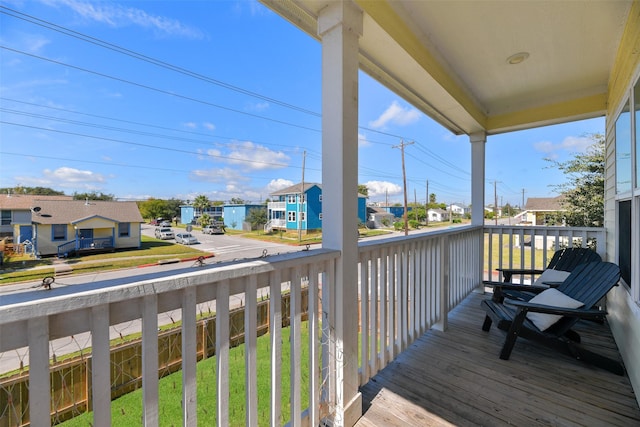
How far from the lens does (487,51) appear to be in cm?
246

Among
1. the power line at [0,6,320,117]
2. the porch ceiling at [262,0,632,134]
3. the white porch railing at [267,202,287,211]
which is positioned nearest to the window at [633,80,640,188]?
the porch ceiling at [262,0,632,134]

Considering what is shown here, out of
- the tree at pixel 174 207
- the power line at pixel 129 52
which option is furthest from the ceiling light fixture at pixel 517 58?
the tree at pixel 174 207

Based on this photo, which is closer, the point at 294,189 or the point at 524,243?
the point at 294,189

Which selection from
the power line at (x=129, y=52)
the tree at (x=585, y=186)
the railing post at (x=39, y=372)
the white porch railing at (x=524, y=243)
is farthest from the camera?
the tree at (x=585, y=186)

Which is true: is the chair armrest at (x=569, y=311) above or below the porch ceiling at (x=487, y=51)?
below

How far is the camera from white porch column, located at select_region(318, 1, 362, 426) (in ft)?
4.98

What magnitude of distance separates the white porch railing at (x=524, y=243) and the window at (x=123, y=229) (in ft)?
13.2

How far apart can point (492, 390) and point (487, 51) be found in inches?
109

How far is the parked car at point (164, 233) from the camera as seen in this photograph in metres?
1.22

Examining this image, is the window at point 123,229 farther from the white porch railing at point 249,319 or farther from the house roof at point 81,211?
the white porch railing at point 249,319

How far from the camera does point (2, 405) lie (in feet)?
2.43

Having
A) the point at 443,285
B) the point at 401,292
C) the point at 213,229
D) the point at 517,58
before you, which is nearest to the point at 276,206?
the point at 213,229

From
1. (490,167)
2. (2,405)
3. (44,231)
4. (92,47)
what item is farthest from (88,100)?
(490,167)

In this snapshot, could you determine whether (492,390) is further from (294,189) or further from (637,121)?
(637,121)
